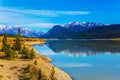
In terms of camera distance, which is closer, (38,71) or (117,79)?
(38,71)

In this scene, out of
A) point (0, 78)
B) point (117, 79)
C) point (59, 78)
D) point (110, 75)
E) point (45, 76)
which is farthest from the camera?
point (110, 75)

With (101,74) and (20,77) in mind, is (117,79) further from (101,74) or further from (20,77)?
(20,77)

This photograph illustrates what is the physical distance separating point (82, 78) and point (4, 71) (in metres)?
13.2

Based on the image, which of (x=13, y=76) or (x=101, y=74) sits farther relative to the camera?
(x=101, y=74)

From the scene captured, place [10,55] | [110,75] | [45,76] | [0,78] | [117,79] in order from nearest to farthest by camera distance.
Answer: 1. [0,78]
2. [45,76]
3. [117,79]
4. [110,75]
5. [10,55]

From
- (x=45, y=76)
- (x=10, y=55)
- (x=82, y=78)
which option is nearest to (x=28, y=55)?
(x=10, y=55)

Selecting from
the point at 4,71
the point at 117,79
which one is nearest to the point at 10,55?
the point at 4,71

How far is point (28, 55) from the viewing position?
200ft

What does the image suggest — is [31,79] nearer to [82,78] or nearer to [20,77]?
[20,77]

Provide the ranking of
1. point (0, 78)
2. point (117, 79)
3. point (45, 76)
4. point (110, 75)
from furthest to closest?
point (110, 75), point (117, 79), point (45, 76), point (0, 78)

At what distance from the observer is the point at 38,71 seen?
4247 centimetres

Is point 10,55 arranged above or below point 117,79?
above

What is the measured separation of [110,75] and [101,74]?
72.1 inches

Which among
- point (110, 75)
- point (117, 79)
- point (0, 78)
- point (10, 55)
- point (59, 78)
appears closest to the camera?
point (0, 78)
